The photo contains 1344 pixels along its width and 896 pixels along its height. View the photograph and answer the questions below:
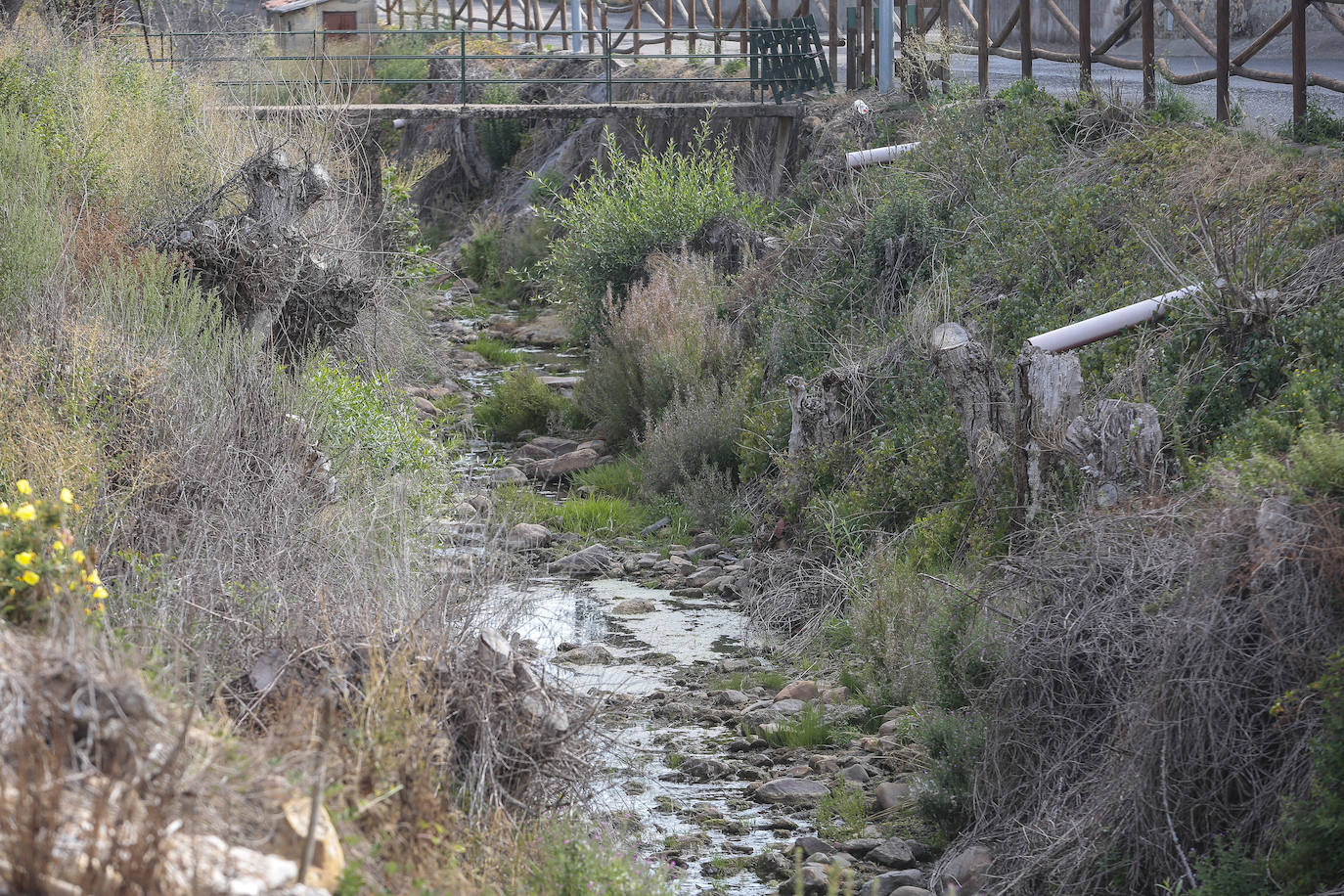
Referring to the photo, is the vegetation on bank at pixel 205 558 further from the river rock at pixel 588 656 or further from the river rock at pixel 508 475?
the river rock at pixel 508 475

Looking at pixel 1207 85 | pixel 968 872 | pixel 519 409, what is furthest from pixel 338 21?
pixel 968 872

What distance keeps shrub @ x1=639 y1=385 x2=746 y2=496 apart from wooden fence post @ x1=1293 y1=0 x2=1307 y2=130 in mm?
4876

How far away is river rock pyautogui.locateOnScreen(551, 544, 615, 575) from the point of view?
10.1m

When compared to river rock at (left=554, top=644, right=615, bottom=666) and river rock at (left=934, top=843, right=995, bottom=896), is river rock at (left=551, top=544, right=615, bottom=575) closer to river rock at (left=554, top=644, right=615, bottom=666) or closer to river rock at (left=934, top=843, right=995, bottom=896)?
river rock at (left=554, top=644, right=615, bottom=666)

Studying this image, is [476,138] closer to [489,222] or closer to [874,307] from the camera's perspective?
[489,222]

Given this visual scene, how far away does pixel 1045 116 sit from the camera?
456 inches

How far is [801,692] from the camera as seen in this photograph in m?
7.70

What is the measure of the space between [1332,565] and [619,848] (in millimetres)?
2713

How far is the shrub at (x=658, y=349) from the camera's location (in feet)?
41.3

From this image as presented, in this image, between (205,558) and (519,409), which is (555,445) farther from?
(205,558)

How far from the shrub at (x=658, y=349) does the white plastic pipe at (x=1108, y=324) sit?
4860mm

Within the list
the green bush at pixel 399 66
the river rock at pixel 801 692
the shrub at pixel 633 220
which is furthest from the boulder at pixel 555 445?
the green bush at pixel 399 66

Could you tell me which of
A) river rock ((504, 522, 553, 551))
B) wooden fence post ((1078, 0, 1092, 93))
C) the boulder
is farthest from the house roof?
river rock ((504, 522, 553, 551))

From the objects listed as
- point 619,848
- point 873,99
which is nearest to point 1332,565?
point 619,848
